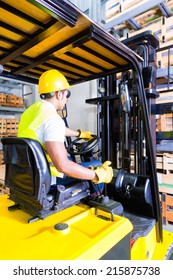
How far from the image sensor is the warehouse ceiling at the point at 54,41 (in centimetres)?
131

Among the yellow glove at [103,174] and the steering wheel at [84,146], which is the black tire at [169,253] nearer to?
the yellow glove at [103,174]

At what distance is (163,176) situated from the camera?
4027mm

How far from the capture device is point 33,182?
1402mm

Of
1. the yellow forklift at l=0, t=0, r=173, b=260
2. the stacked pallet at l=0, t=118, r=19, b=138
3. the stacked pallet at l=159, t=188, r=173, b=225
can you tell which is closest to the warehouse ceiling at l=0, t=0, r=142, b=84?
the yellow forklift at l=0, t=0, r=173, b=260

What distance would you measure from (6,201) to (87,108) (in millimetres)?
4266

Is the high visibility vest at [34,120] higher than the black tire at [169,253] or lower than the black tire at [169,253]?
higher

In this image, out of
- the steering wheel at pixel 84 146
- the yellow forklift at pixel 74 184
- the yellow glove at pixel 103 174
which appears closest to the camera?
the yellow forklift at pixel 74 184

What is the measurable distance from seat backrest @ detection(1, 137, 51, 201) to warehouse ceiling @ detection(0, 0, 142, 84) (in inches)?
35.9

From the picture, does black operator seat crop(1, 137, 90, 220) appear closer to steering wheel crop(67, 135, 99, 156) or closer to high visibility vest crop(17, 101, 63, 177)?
high visibility vest crop(17, 101, 63, 177)

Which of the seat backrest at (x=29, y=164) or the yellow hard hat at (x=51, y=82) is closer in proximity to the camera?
the seat backrest at (x=29, y=164)

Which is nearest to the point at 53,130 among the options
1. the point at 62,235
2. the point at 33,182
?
the point at 33,182

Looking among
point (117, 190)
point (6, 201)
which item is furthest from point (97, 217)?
point (6, 201)

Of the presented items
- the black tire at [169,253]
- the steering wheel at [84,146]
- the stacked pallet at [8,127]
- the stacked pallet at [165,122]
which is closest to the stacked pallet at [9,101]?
the stacked pallet at [8,127]
